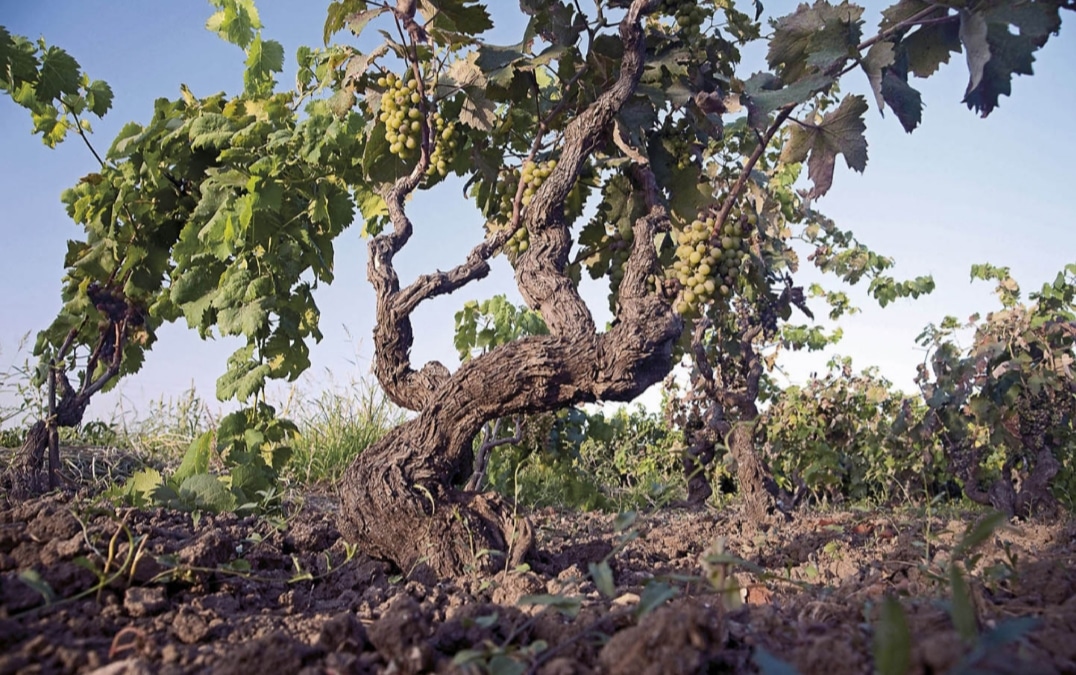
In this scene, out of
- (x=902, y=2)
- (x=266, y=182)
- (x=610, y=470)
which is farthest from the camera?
(x=610, y=470)

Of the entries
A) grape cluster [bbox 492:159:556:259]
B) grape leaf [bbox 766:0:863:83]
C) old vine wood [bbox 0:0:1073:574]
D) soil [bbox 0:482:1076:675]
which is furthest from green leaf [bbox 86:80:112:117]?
Result: grape leaf [bbox 766:0:863:83]

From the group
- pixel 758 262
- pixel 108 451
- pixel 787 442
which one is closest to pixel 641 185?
pixel 758 262

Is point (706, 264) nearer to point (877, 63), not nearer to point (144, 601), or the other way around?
point (877, 63)

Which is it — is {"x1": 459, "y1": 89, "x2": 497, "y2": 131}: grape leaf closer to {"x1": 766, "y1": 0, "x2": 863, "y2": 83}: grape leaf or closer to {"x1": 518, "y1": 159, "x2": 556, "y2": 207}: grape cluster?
{"x1": 518, "y1": 159, "x2": 556, "y2": 207}: grape cluster

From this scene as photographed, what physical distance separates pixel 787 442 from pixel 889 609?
19.3 ft

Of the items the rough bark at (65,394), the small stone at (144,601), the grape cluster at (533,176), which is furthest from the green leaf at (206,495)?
the grape cluster at (533,176)

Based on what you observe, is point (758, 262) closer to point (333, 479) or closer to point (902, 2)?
point (902, 2)

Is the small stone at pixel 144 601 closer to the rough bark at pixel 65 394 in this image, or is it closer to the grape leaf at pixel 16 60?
the rough bark at pixel 65 394

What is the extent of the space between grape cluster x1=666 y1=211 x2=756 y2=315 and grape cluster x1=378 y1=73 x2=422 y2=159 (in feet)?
3.32

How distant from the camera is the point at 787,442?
6.54 m

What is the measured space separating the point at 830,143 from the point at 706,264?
52 cm

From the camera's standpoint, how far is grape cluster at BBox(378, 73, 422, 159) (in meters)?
2.75

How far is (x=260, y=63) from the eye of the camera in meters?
4.09

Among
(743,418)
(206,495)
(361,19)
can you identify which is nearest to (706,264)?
(361,19)
